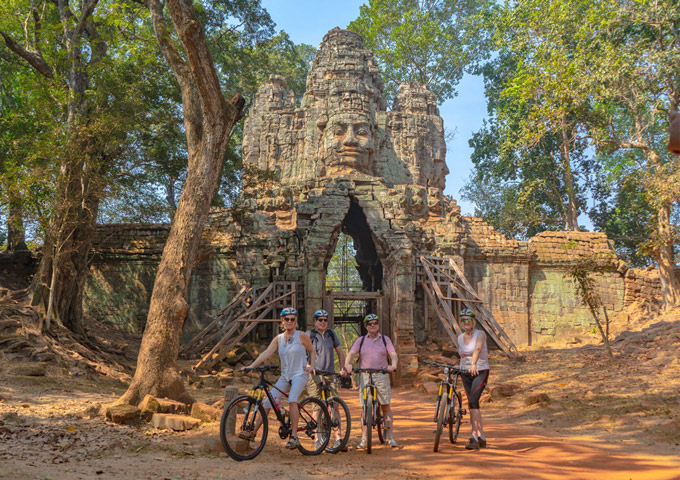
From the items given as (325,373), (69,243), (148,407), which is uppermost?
(69,243)

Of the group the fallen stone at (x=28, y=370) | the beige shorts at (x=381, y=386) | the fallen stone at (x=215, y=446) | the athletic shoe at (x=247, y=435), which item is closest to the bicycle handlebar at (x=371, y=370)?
the beige shorts at (x=381, y=386)

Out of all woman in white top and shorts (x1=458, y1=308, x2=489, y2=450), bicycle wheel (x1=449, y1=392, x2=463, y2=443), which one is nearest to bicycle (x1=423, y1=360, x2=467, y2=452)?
bicycle wheel (x1=449, y1=392, x2=463, y2=443)

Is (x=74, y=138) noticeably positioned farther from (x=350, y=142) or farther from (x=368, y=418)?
(x=350, y=142)

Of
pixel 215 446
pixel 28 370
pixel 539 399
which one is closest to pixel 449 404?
pixel 215 446

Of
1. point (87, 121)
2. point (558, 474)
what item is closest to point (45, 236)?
point (87, 121)

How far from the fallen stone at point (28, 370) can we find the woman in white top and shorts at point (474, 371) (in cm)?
779

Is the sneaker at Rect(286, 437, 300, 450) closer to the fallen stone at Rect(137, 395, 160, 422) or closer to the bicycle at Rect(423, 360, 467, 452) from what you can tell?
the bicycle at Rect(423, 360, 467, 452)

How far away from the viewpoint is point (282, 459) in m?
5.98

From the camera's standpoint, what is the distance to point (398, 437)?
7695mm

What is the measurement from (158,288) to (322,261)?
791cm

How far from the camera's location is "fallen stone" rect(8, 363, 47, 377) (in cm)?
966

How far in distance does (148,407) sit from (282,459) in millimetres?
2735

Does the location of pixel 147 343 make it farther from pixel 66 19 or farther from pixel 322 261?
pixel 66 19

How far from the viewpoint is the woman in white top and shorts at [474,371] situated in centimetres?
666
